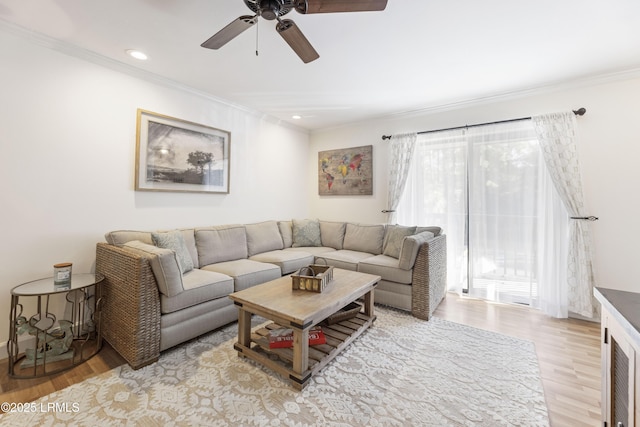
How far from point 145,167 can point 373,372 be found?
111 inches

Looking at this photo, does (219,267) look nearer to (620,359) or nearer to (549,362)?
(620,359)

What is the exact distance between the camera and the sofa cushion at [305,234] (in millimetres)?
4062

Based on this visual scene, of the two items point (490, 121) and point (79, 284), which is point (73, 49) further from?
point (490, 121)

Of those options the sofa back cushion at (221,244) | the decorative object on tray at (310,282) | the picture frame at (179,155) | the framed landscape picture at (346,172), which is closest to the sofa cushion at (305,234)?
the framed landscape picture at (346,172)

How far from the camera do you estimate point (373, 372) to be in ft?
6.07

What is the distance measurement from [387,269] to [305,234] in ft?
5.03

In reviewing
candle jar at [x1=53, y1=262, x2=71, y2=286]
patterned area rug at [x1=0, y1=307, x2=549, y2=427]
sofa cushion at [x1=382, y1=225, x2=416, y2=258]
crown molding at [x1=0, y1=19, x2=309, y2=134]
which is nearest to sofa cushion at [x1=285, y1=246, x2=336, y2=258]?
sofa cushion at [x1=382, y1=225, x2=416, y2=258]

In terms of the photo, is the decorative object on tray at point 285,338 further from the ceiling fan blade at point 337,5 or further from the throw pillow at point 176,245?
the ceiling fan blade at point 337,5

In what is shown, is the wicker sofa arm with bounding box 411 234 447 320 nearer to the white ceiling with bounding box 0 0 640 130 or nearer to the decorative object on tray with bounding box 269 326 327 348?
the decorative object on tray with bounding box 269 326 327 348

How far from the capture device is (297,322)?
162 centimetres

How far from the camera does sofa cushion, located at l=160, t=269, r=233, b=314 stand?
6.59 feet

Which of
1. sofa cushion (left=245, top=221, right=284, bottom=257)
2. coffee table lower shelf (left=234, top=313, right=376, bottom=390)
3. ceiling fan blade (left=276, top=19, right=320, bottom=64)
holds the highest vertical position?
ceiling fan blade (left=276, top=19, right=320, bottom=64)

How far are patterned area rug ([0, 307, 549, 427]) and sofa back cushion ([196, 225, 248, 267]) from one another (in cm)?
97

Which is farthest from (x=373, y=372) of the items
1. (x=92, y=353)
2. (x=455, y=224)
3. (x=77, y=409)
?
(x=455, y=224)
